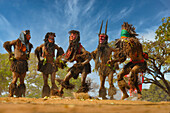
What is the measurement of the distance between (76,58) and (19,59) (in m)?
2.45

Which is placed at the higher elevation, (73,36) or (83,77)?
(73,36)

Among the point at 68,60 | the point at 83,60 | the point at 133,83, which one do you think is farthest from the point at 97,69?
the point at 133,83

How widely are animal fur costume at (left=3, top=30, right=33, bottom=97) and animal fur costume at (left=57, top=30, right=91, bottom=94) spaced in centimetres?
164

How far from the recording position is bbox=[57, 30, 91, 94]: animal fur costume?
6.45 metres

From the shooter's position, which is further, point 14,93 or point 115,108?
point 14,93

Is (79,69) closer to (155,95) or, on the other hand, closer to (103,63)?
(103,63)

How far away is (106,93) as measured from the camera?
6797mm

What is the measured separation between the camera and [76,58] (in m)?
6.68

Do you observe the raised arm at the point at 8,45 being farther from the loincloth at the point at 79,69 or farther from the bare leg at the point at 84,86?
the bare leg at the point at 84,86

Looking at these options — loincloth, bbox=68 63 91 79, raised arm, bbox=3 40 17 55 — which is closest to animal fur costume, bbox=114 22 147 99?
loincloth, bbox=68 63 91 79

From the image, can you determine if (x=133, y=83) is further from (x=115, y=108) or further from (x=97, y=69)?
(x=115, y=108)

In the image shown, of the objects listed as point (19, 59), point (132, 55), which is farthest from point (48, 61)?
point (132, 55)

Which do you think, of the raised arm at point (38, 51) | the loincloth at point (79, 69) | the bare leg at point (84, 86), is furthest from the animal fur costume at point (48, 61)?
the bare leg at point (84, 86)

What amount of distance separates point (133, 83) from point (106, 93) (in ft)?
5.66
